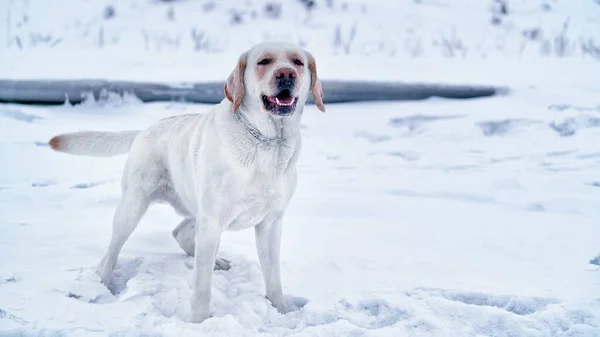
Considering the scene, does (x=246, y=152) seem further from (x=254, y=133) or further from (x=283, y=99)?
(x=283, y=99)

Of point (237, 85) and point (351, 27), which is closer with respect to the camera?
point (237, 85)

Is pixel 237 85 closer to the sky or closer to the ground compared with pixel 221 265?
closer to the sky

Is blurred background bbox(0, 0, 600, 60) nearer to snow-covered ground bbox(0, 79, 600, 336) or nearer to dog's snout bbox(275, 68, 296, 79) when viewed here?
snow-covered ground bbox(0, 79, 600, 336)

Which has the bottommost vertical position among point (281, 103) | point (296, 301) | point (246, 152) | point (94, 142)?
point (296, 301)

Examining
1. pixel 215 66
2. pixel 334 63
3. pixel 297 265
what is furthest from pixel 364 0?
pixel 297 265

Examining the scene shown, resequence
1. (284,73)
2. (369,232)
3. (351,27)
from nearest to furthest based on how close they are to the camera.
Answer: (284,73) → (369,232) → (351,27)

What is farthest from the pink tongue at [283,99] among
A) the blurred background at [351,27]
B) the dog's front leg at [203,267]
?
the blurred background at [351,27]

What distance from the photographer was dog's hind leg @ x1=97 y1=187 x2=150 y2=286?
89.8 inches

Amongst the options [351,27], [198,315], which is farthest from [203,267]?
[351,27]

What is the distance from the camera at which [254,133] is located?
1967mm

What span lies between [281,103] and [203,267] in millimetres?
662

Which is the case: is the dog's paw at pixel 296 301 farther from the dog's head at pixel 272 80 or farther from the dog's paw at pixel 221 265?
the dog's head at pixel 272 80

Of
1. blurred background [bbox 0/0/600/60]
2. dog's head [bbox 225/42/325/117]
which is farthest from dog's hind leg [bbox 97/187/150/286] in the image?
blurred background [bbox 0/0/600/60]

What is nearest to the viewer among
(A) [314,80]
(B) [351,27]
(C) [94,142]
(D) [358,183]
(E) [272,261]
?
(A) [314,80]
